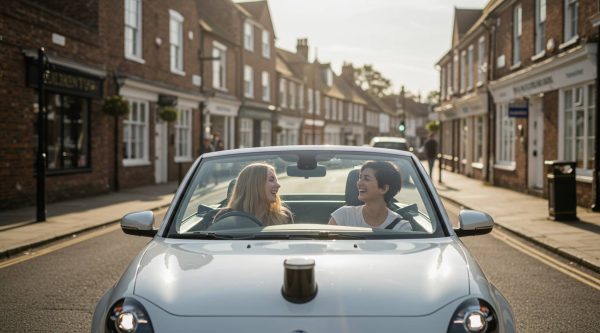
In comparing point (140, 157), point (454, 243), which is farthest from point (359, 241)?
point (140, 157)

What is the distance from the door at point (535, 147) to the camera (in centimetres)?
1828

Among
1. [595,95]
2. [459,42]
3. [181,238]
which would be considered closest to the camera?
[181,238]

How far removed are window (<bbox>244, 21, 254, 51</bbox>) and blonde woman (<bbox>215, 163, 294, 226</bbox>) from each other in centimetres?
3310

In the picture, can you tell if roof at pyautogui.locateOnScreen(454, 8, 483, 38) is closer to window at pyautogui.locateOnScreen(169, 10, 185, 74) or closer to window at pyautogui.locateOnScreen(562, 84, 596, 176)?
window at pyautogui.locateOnScreen(169, 10, 185, 74)

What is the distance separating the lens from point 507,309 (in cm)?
290

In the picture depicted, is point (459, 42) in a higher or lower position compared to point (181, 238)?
higher

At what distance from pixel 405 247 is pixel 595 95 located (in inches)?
491

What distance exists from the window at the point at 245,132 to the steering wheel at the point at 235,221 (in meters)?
31.8


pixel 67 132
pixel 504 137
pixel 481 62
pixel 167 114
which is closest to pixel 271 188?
pixel 67 132

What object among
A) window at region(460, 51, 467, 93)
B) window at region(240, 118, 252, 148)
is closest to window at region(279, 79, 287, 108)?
window at region(240, 118, 252, 148)

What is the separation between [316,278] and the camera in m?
2.67

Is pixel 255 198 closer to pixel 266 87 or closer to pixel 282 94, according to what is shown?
pixel 266 87

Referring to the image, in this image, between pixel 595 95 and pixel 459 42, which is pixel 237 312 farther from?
pixel 459 42

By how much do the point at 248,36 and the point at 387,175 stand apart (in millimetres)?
33951
